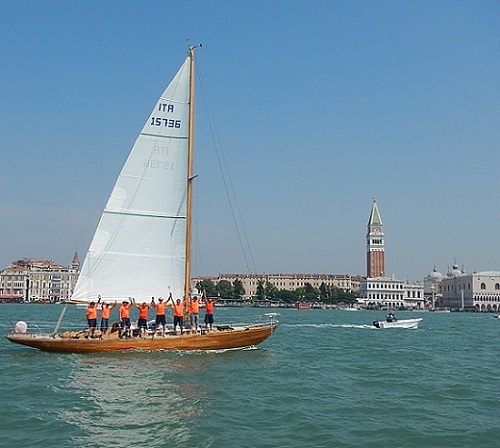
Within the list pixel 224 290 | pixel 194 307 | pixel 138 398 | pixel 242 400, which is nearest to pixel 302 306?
pixel 224 290

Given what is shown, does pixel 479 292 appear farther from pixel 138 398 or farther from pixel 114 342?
pixel 138 398

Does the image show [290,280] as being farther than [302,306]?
Yes

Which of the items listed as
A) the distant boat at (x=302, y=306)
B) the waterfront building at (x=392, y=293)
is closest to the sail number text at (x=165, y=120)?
the distant boat at (x=302, y=306)

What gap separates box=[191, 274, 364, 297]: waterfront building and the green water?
14493 centimetres

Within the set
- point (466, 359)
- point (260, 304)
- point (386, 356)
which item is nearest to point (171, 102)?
point (386, 356)

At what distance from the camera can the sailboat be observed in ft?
73.9

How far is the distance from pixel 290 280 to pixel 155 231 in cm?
15510

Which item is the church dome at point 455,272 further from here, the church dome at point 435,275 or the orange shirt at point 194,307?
the orange shirt at point 194,307

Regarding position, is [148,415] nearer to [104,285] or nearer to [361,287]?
[104,285]

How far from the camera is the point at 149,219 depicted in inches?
915

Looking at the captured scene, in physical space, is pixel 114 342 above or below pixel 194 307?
below

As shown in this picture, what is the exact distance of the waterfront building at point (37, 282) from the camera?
151500 millimetres

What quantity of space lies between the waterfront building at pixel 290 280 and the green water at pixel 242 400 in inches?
5706

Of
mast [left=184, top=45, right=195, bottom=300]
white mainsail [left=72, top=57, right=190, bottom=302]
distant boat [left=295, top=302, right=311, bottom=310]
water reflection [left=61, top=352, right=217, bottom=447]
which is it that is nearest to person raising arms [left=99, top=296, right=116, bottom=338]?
white mainsail [left=72, top=57, right=190, bottom=302]
